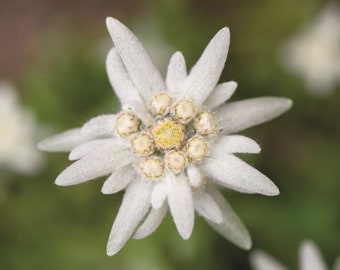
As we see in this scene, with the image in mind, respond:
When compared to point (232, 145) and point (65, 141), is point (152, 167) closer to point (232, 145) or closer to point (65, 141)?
point (232, 145)

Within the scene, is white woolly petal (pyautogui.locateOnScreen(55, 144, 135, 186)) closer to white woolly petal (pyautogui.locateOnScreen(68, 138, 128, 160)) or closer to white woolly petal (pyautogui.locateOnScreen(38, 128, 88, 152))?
white woolly petal (pyautogui.locateOnScreen(68, 138, 128, 160))

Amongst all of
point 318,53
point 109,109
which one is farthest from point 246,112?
point 318,53

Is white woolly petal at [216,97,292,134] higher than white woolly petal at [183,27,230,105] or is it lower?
lower

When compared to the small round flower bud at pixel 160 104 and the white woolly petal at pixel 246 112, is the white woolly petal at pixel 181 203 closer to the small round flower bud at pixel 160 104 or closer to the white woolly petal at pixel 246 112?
the small round flower bud at pixel 160 104

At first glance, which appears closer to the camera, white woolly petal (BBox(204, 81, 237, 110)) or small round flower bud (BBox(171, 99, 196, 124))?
small round flower bud (BBox(171, 99, 196, 124))

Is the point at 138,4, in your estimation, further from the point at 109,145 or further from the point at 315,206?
the point at 109,145

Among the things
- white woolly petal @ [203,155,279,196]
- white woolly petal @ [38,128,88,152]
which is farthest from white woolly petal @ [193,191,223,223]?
white woolly petal @ [38,128,88,152]

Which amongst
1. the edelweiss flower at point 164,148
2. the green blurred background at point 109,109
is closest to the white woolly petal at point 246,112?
the edelweiss flower at point 164,148

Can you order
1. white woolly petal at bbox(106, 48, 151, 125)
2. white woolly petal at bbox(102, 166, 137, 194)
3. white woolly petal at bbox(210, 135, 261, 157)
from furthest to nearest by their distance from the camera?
1. white woolly petal at bbox(106, 48, 151, 125)
2. white woolly petal at bbox(102, 166, 137, 194)
3. white woolly petal at bbox(210, 135, 261, 157)
